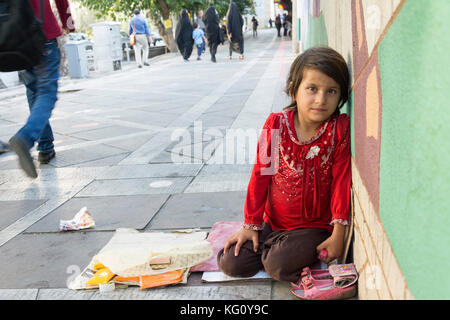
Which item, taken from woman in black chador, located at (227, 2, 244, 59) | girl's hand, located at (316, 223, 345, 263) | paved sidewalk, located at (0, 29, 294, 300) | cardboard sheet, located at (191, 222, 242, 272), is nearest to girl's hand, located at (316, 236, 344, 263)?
girl's hand, located at (316, 223, 345, 263)

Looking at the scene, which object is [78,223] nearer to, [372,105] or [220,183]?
[220,183]

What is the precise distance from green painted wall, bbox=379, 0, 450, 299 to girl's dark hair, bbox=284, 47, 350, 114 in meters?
0.64

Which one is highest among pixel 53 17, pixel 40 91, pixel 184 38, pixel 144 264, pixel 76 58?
pixel 53 17

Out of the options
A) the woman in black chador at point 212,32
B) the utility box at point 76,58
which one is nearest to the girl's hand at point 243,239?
the utility box at point 76,58

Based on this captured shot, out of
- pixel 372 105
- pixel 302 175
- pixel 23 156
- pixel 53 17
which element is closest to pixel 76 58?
pixel 53 17

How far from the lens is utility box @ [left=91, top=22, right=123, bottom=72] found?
14.8m

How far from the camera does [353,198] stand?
7.06ft

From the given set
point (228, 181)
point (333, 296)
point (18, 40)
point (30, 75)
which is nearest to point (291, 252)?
point (333, 296)

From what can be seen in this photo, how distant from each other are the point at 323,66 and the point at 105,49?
45.3 feet

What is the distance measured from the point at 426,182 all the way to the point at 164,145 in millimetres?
4096

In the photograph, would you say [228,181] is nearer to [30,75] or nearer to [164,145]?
[164,145]

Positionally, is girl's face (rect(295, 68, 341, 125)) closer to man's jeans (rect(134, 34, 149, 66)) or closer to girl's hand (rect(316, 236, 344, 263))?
girl's hand (rect(316, 236, 344, 263))

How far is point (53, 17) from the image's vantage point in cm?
401

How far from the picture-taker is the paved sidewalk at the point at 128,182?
2352mm
